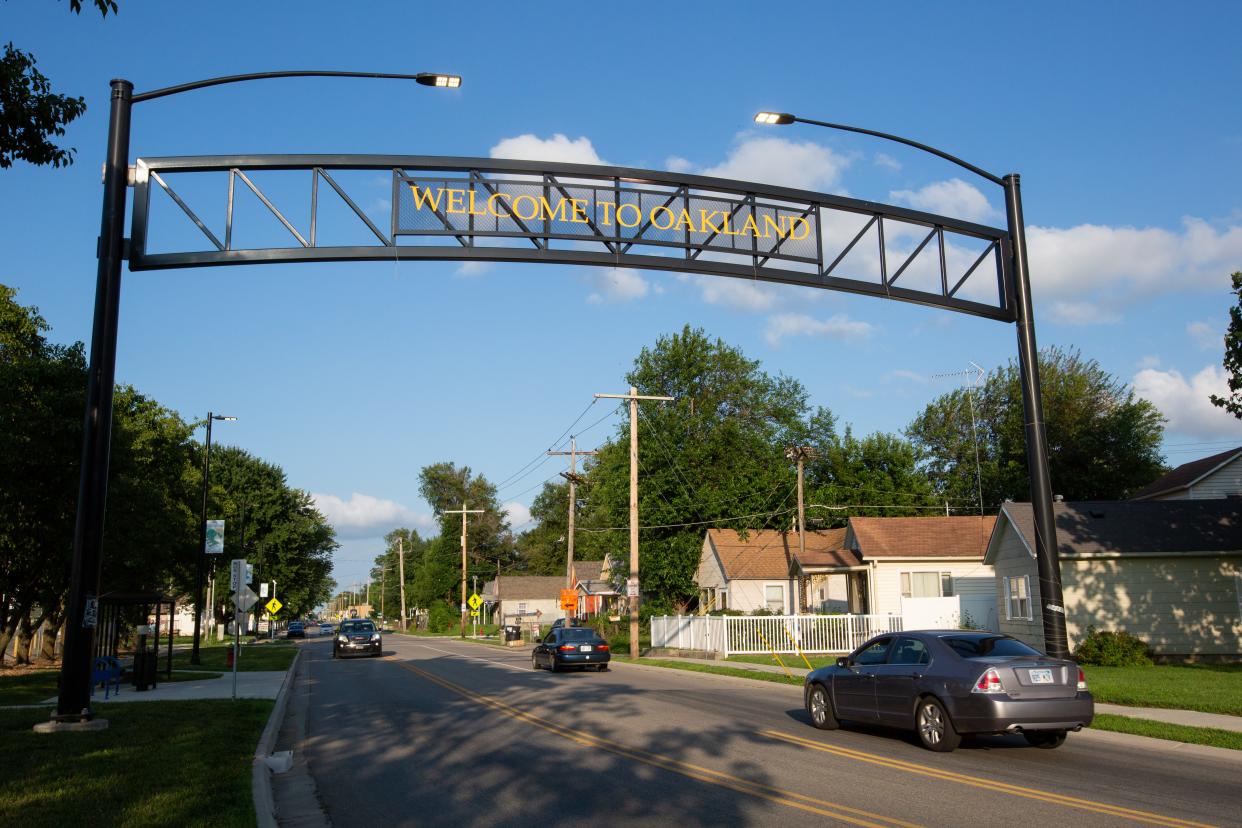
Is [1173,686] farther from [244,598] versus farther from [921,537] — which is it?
[921,537]

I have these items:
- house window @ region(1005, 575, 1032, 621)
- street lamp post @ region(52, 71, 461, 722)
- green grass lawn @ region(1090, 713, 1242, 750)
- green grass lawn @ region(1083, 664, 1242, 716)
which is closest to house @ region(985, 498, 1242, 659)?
house window @ region(1005, 575, 1032, 621)

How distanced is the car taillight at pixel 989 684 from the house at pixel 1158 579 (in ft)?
60.5

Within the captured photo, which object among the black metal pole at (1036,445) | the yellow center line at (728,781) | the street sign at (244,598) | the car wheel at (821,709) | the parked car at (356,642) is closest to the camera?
the yellow center line at (728,781)

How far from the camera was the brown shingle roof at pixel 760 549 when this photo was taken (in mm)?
51094

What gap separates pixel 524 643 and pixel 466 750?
47.3 meters

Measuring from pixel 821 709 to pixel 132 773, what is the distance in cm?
900

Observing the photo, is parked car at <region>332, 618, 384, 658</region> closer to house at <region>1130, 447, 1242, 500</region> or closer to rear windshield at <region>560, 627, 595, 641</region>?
rear windshield at <region>560, 627, 595, 641</region>

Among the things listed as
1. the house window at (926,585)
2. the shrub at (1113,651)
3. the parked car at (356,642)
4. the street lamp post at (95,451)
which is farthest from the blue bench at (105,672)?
the house window at (926,585)

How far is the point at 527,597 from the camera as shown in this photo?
95.4 m

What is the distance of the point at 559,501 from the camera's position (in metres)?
119

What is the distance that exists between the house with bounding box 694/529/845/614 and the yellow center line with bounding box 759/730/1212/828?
1429 inches

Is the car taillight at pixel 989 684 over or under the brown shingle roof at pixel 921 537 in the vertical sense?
under

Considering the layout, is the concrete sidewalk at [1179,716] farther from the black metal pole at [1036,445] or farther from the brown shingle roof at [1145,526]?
the brown shingle roof at [1145,526]

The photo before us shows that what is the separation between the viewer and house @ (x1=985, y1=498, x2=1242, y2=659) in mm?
28391
